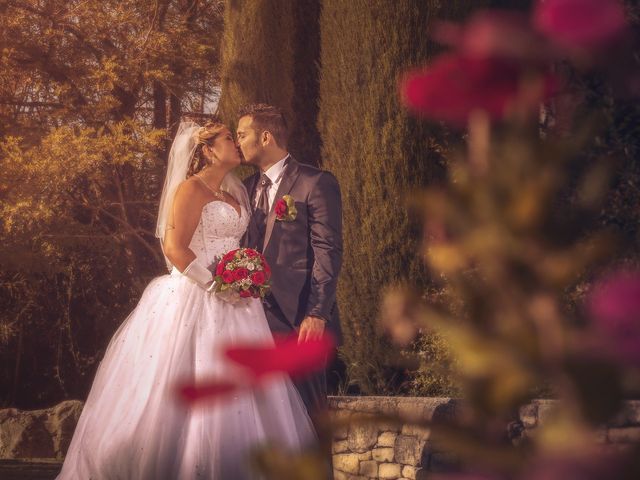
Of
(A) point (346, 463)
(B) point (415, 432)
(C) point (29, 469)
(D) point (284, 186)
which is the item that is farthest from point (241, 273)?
(C) point (29, 469)

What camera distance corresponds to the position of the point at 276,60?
10438mm

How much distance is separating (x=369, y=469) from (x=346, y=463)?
67 cm

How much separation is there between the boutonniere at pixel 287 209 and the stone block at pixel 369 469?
5.94 feet

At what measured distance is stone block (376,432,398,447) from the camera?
7.12 metres

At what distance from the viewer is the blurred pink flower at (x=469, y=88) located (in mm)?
706

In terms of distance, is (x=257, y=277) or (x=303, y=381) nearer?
(x=257, y=277)

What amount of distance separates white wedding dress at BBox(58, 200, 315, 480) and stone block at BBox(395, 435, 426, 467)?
3.59 ft

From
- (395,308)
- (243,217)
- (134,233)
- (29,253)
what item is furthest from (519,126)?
(134,233)

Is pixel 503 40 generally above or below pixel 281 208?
above

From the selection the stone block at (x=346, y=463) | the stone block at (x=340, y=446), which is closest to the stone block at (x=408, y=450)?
the stone block at (x=346, y=463)

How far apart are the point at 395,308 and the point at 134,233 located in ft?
41.3

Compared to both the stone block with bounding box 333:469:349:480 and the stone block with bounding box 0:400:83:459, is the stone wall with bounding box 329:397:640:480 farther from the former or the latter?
the stone block with bounding box 0:400:83:459

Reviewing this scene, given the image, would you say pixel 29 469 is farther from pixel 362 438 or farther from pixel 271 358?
pixel 271 358

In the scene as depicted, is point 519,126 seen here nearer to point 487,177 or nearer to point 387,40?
point 487,177
